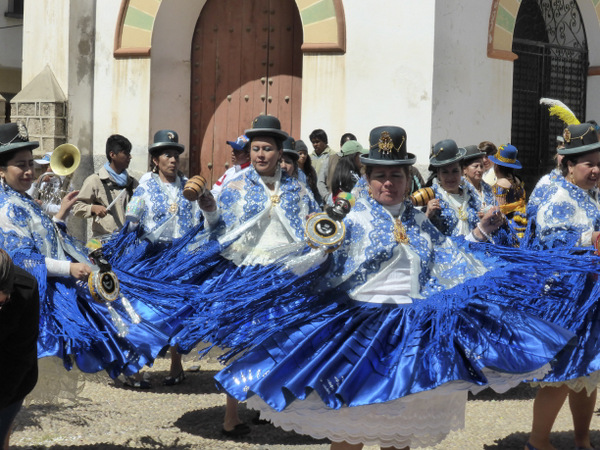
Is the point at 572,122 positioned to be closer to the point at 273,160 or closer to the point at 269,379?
the point at 273,160

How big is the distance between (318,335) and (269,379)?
12.2 inches

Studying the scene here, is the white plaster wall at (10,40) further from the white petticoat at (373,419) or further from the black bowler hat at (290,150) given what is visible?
the white petticoat at (373,419)

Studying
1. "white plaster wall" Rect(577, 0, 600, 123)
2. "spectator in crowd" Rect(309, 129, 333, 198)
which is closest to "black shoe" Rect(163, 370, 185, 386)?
"spectator in crowd" Rect(309, 129, 333, 198)

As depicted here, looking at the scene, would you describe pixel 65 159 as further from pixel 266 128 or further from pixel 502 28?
pixel 502 28

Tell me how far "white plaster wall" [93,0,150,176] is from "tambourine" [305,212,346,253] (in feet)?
25.7

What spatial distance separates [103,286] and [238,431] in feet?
4.42

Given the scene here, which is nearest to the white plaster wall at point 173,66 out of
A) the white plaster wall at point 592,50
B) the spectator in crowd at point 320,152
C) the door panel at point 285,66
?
the door panel at point 285,66

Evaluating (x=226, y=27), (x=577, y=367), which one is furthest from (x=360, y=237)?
(x=226, y=27)

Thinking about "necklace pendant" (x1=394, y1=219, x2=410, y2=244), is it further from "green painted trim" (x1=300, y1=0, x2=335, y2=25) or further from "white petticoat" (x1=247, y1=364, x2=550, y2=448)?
"green painted trim" (x1=300, y1=0, x2=335, y2=25)

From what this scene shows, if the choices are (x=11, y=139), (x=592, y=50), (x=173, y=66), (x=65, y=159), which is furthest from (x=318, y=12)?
(x=11, y=139)

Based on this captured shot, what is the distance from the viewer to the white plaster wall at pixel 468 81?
1020cm

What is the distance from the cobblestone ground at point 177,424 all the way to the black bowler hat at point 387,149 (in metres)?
1.52

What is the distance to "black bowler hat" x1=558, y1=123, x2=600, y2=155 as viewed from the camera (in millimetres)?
5398

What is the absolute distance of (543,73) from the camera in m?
12.3
